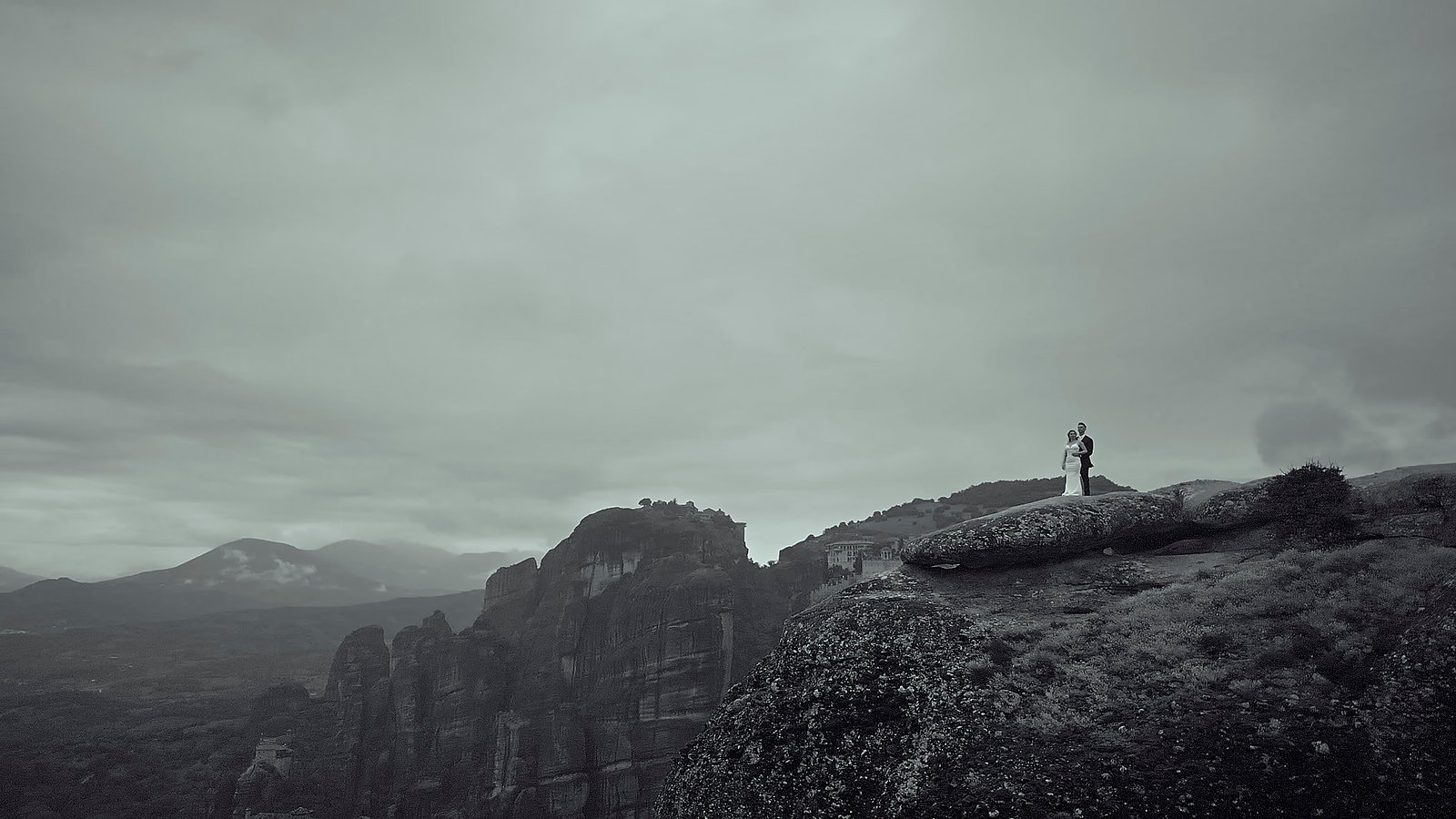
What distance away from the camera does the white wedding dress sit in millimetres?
36375

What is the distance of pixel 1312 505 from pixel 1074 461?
9078 mm

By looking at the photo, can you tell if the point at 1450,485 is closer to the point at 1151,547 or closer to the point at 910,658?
the point at 1151,547

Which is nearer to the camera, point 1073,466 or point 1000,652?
point 1000,652

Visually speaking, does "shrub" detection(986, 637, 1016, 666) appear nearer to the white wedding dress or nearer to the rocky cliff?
the rocky cliff

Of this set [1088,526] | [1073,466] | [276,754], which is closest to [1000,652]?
[1088,526]

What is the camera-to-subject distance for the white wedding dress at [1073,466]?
36.4 meters

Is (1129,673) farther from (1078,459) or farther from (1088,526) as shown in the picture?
(1078,459)

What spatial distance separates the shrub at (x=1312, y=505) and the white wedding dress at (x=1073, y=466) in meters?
7.26

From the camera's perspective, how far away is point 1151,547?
34.1 m

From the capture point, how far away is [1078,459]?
119 ft

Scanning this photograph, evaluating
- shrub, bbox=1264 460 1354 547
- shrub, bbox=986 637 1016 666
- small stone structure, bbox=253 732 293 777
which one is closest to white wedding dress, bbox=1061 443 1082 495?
shrub, bbox=1264 460 1354 547

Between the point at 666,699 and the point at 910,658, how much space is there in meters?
→ 174

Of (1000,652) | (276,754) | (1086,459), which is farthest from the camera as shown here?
(276,754)

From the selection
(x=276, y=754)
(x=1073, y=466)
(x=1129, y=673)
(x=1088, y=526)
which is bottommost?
(x=276, y=754)
